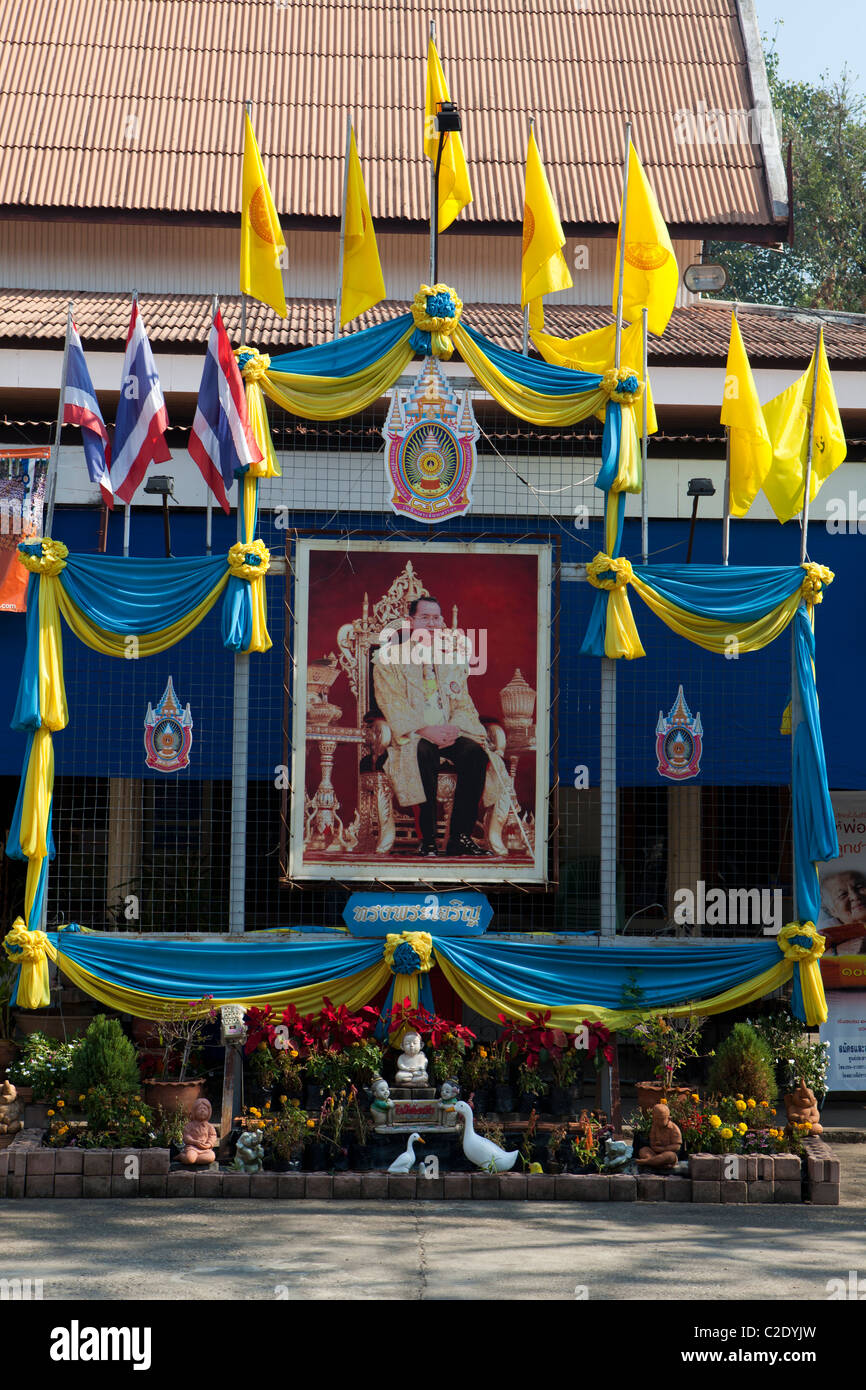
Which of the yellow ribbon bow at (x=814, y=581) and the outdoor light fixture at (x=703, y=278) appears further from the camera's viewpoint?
the outdoor light fixture at (x=703, y=278)

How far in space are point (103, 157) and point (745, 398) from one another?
350 inches

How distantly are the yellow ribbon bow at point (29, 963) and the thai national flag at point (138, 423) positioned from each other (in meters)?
3.32

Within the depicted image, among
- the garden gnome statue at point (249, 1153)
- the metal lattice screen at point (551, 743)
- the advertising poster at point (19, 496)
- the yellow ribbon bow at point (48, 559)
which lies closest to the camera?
the garden gnome statue at point (249, 1153)

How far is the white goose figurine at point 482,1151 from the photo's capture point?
10.1 m

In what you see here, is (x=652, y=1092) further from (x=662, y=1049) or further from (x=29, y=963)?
(x=29, y=963)

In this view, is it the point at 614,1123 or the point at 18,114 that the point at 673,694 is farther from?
the point at 18,114

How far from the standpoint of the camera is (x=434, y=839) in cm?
1162

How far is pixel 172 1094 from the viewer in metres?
10.6

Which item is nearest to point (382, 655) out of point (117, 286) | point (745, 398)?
point (745, 398)

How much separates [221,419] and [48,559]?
166cm

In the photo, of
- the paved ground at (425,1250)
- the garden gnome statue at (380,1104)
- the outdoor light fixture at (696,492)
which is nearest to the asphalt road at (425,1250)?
Answer: the paved ground at (425,1250)

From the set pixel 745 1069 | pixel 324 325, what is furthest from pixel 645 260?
pixel 745 1069

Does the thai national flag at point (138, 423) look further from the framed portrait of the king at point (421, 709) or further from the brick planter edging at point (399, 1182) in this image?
the brick planter edging at point (399, 1182)

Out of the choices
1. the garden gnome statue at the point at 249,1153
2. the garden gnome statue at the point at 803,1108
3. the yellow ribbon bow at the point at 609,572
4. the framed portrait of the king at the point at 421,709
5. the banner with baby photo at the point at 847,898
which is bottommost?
the garden gnome statue at the point at 249,1153
